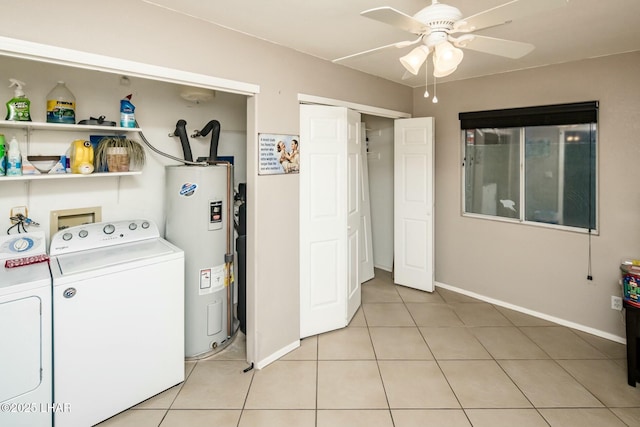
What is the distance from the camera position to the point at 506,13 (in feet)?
4.26

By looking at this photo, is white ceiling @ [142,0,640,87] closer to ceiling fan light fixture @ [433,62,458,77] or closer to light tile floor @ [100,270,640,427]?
ceiling fan light fixture @ [433,62,458,77]

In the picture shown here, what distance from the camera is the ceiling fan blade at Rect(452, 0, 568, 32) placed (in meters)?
1.22

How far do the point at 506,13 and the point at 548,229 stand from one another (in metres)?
2.63

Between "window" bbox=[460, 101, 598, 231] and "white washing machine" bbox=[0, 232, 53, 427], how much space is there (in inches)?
151

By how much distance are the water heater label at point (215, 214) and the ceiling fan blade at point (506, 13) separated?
77.9 inches

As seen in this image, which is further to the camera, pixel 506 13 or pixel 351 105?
pixel 351 105

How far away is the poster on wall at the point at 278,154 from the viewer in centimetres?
246

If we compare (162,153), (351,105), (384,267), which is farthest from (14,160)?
(384,267)

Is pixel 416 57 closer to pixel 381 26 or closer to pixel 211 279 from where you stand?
pixel 381 26

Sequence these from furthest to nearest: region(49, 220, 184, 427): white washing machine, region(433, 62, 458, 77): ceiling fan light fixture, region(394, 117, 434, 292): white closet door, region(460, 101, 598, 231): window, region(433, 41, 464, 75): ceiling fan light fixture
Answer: region(394, 117, 434, 292): white closet door, region(460, 101, 598, 231): window, region(49, 220, 184, 427): white washing machine, region(433, 62, 458, 77): ceiling fan light fixture, region(433, 41, 464, 75): ceiling fan light fixture

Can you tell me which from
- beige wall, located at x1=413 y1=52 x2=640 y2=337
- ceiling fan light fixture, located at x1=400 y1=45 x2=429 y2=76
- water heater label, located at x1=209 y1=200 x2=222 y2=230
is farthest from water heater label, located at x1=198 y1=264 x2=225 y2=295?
beige wall, located at x1=413 y1=52 x2=640 y2=337

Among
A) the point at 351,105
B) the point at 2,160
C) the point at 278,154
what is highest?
the point at 351,105

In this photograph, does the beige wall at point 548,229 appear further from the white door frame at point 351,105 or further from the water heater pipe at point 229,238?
the water heater pipe at point 229,238

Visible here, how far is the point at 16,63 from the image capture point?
82.0 inches
